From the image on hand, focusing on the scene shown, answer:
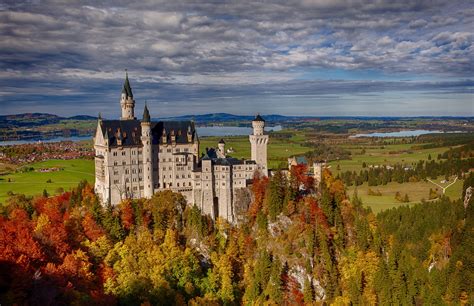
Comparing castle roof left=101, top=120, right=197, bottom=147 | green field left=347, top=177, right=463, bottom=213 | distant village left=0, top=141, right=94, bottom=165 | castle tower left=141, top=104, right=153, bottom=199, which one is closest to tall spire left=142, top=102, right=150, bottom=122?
castle tower left=141, top=104, right=153, bottom=199

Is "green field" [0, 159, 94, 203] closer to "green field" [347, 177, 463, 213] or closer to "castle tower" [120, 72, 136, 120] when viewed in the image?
"castle tower" [120, 72, 136, 120]

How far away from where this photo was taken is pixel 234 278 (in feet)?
230

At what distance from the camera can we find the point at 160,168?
76625 millimetres

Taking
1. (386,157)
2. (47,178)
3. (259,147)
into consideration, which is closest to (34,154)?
(47,178)

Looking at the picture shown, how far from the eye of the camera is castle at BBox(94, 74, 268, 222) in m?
73.4

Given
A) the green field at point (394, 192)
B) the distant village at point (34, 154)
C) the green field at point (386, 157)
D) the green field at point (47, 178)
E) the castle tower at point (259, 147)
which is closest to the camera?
the castle tower at point (259, 147)

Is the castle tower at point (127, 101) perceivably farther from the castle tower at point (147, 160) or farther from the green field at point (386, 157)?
the green field at point (386, 157)

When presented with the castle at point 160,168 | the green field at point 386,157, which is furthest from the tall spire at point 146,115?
the green field at point 386,157

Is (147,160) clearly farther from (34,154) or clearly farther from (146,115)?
(34,154)

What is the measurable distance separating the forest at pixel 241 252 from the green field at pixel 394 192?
27.5 metres

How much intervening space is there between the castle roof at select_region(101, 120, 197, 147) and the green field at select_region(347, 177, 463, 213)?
53.6m

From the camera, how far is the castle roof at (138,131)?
241ft

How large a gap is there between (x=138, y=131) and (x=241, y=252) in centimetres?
2806

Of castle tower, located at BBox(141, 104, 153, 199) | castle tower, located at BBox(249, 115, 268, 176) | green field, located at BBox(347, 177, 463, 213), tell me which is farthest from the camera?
green field, located at BBox(347, 177, 463, 213)
